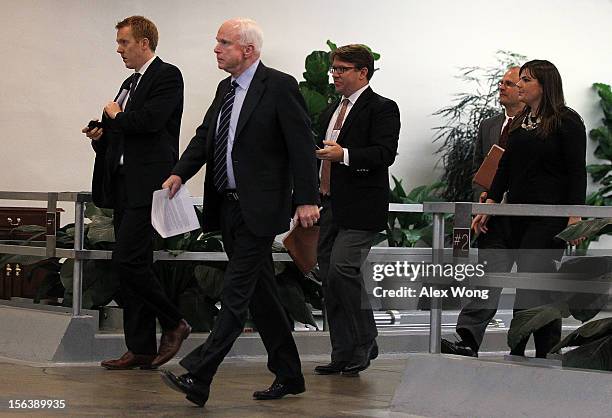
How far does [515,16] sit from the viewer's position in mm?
12242

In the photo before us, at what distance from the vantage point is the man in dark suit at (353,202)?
6.39 m

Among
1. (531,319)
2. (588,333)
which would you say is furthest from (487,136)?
(588,333)

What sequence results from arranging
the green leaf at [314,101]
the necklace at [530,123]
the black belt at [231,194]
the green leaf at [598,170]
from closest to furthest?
the black belt at [231,194] < the necklace at [530,123] < the green leaf at [314,101] < the green leaf at [598,170]

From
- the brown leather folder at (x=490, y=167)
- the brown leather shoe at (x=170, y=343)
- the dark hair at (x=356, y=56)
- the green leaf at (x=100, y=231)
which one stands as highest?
the dark hair at (x=356, y=56)

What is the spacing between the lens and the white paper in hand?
18.5 feet

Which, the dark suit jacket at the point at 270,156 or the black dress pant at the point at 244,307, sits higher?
the dark suit jacket at the point at 270,156

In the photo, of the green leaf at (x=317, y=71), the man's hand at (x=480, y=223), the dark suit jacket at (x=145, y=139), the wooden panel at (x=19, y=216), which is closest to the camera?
the man's hand at (x=480, y=223)

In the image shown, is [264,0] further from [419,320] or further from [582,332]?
[582,332]

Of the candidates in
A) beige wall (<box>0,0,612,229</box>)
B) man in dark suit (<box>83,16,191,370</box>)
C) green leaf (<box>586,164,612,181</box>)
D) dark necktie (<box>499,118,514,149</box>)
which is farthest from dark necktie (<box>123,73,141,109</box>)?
green leaf (<box>586,164,612,181</box>)

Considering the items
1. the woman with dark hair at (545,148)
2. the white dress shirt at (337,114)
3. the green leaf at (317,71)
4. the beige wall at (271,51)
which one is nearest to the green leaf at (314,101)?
the green leaf at (317,71)

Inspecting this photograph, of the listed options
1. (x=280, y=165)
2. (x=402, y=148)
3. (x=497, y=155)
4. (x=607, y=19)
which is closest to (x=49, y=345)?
(x=280, y=165)

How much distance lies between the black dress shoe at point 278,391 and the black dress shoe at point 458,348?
69 cm

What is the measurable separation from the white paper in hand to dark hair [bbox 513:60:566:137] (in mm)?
1584

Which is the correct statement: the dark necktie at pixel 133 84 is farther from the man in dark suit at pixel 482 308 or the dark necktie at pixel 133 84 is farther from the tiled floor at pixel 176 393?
the man in dark suit at pixel 482 308
